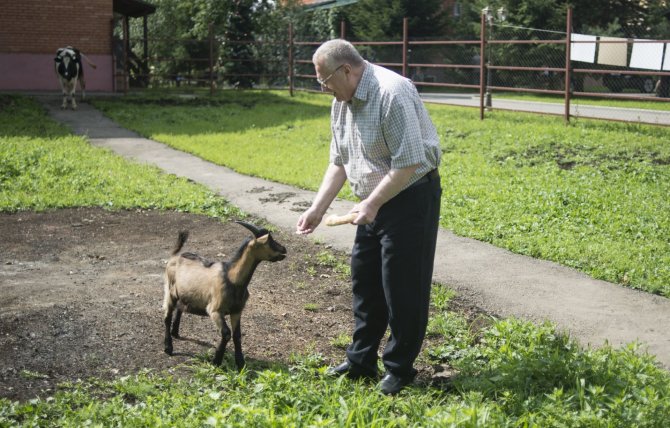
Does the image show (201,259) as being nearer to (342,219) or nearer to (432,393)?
(342,219)

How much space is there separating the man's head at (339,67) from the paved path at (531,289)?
8.00 feet

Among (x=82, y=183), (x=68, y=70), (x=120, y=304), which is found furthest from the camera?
(x=68, y=70)

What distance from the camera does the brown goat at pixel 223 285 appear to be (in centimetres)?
499

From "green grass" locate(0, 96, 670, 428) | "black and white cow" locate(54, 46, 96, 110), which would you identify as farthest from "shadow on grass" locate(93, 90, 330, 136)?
"green grass" locate(0, 96, 670, 428)

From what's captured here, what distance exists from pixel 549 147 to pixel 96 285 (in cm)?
866

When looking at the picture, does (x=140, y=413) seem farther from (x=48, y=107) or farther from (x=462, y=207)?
(x=48, y=107)

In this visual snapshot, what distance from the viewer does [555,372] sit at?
4758mm

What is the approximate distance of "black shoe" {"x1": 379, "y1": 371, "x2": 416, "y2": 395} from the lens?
4.70 metres

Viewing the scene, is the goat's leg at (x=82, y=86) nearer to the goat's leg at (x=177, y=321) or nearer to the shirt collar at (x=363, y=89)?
the goat's leg at (x=177, y=321)

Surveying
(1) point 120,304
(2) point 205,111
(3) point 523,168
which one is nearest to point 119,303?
(1) point 120,304

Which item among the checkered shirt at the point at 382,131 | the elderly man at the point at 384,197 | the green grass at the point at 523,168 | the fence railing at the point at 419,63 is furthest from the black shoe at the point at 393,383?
the fence railing at the point at 419,63

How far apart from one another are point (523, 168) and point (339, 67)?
324 inches

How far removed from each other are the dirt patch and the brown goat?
310 mm

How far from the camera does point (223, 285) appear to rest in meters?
5.04
